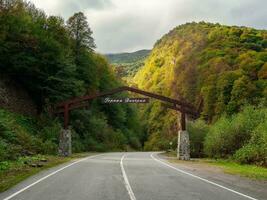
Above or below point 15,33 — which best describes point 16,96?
below

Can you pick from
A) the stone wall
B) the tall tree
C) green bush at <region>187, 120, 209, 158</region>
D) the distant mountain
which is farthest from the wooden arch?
the tall tree

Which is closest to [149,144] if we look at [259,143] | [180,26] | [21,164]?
[180,26]

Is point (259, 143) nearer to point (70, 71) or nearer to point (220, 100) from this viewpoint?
point (70, 71)

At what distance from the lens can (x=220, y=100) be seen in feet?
236

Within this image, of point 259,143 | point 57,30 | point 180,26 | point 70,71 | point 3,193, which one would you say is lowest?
point 3,193

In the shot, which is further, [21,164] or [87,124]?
[87,124]

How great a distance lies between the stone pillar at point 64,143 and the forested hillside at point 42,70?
3.09ft

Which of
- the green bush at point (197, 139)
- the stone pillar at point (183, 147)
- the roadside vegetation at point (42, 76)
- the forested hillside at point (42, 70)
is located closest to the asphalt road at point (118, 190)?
the roadside vegetation at point (42, 76)

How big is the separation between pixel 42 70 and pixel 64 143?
11.5 m

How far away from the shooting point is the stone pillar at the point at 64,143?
141 ft

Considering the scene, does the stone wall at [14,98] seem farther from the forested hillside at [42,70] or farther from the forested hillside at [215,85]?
the forested hillside at [215,85]

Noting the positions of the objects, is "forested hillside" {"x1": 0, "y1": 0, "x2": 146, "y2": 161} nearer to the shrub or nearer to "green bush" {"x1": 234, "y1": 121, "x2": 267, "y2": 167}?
the shrub

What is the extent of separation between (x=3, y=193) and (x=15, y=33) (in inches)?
1419

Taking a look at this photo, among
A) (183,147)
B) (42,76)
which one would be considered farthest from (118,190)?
(42,76)
